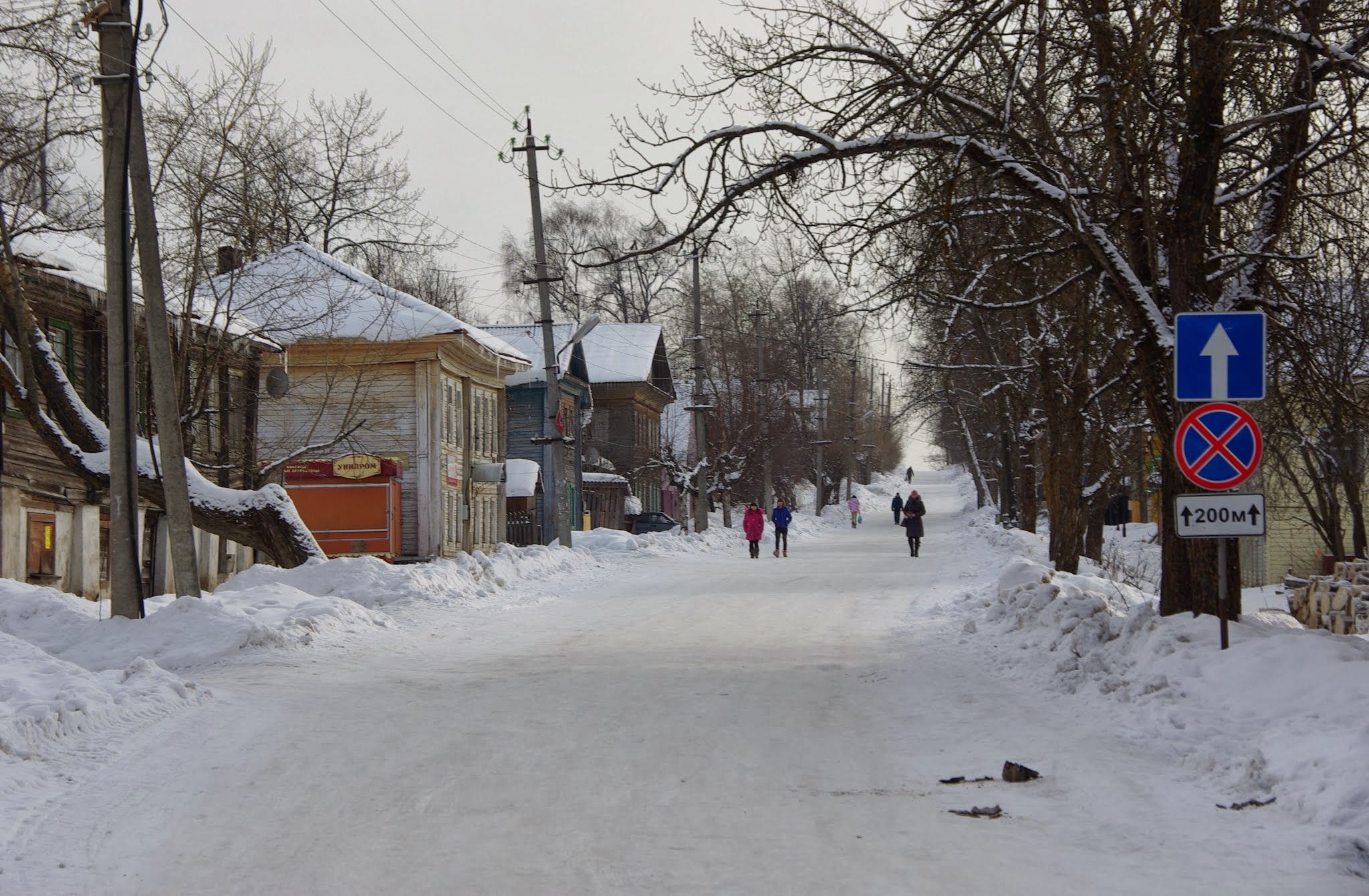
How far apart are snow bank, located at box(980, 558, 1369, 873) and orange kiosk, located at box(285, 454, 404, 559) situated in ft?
81.5

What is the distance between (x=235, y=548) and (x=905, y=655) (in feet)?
66.1

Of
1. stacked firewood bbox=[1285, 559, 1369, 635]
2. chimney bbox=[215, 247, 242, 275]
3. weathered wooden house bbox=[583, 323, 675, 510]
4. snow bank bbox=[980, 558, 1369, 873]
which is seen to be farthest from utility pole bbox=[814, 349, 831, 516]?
snow bank bbox=[980, 558, 1369, 873]

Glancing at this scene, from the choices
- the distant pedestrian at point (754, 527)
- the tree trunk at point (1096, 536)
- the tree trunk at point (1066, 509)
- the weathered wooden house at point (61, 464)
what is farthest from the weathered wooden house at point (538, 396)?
the tree trunk at point (1066, 509)

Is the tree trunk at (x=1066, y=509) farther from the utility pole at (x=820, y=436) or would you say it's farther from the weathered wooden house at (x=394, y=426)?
the utility pole at (x=820, y=436)

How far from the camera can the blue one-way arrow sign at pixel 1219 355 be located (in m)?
9.23

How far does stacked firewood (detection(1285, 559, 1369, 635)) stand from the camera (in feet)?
69.4

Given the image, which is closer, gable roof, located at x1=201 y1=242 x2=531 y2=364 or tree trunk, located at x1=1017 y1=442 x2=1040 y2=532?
gable roof, located at x1=201 y1=242 x2=531 y2=364

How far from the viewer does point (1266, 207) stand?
11180 mm

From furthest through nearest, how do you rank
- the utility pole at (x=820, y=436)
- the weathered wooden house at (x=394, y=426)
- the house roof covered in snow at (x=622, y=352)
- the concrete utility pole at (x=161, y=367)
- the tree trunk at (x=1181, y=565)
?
the utility pole at (x=820, y=436) < the house roof covered in snow at (x=622, y=352) < the weathered wooden house at (x=394, y=426) < the concrete utility pole at (x=161, y=367) < the tree trunk at (x=1181, y=565)

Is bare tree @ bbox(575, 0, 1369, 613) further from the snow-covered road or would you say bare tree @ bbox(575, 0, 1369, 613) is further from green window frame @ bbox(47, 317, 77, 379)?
green window frame @ bbox(47, 317, 77, 379)

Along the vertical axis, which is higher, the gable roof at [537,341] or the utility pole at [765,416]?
the gable roof at [537,341]

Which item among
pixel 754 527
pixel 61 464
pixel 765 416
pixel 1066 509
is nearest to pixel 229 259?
pixel 61 464

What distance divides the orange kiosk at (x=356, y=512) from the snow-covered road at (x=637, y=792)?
23.2 meters

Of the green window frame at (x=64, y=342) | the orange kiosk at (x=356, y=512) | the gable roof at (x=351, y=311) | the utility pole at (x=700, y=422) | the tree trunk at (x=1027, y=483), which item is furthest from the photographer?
the utility pole at (x=700, y=422)
